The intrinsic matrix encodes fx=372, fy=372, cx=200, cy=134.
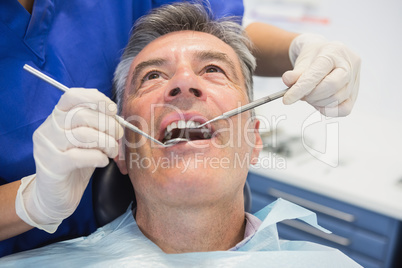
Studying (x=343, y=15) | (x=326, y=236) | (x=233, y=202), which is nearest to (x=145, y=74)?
(x=233, y=202)

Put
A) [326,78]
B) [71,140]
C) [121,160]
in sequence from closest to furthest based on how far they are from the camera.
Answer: [71,140] → [326,78] → [121,160]

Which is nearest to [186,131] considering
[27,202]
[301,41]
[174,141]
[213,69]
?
[174,141]

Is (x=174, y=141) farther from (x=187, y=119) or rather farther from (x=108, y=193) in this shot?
(x=108, y=193)

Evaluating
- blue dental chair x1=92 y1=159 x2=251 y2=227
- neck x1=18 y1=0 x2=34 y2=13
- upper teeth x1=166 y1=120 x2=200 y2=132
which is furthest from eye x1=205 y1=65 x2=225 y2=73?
neck x1=18 y1=0 x2=34 y2=13

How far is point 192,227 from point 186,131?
304 millimetres

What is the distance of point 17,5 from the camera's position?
3.61 ft

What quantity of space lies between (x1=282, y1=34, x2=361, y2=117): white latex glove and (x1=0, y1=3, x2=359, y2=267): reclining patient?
192 millimetres

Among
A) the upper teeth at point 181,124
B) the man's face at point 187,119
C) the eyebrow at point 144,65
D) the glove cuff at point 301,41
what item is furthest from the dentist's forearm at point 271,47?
the upper teeth at point 181,124

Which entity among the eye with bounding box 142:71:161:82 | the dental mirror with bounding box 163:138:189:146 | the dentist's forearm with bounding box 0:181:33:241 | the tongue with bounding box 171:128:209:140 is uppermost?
the eye with bounding box 142:71:161:82

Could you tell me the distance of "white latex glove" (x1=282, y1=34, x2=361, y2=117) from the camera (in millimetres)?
1149

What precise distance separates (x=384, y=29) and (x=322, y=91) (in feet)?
4.84

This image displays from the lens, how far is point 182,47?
1.22 meters

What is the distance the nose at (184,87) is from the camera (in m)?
1.09

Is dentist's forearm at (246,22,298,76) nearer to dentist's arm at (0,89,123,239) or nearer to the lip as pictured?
the lip
